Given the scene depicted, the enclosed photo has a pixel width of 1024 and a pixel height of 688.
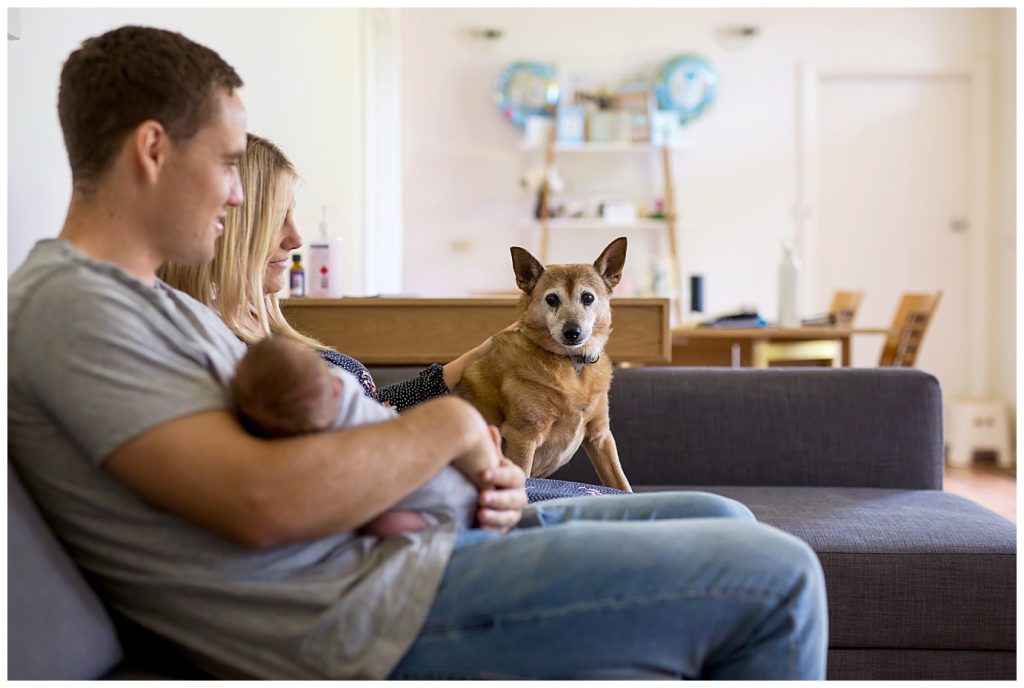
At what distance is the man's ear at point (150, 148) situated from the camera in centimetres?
96

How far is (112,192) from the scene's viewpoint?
99cm

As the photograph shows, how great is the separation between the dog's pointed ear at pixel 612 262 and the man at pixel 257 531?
1.09m

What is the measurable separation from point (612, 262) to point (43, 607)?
1.37m

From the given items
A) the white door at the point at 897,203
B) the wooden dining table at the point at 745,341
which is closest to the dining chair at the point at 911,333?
the wooden dining table at the point at 745,341

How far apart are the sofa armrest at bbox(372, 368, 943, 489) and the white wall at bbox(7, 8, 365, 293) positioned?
1.25 m

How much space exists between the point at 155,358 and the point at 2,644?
301 millimetres

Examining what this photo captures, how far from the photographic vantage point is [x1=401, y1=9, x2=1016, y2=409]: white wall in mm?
6160

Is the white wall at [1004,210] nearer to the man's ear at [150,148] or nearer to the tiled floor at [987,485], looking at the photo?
the tiled floor at [987,485]

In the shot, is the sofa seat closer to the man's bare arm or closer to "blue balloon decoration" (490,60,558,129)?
the man's bare arm

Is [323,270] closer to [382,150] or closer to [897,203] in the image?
[382,150]

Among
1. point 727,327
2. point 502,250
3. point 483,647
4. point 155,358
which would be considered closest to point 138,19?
point 155,358

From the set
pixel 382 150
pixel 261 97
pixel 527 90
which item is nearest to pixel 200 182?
pixel 261 97

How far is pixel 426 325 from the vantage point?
2332 mm

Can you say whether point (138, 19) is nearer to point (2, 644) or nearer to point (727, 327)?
point (2, 644)
